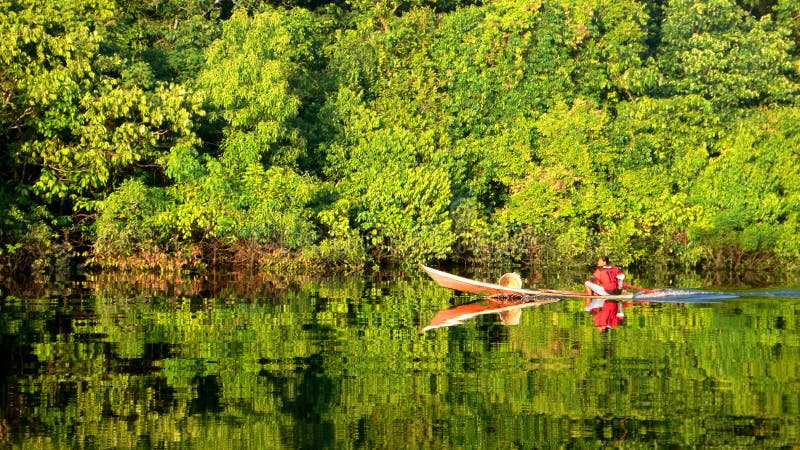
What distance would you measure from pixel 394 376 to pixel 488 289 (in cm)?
839

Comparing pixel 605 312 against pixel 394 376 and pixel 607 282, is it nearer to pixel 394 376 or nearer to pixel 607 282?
pixel 607 282

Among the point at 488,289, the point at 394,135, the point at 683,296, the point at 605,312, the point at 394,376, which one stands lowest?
the point at 394,376

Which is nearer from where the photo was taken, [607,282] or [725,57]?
[607,282]

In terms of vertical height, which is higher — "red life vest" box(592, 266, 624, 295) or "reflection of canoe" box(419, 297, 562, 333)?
"red life vest" box(592, 266, 624, 295)

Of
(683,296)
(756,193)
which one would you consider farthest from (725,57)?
(683,296)

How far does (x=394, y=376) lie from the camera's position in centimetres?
1304

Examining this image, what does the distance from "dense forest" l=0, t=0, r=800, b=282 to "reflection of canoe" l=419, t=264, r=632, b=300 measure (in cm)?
577

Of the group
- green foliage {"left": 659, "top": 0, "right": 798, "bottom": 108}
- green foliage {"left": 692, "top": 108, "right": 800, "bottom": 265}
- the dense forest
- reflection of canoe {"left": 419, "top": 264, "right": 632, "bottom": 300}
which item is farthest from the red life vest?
green foliage {"left": 659, "top": 0, "right": 798, "bottom": 108}

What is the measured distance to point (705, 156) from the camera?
29.8m

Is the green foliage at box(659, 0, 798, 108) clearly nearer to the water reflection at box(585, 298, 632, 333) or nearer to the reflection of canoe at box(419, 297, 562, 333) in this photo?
the water reflection at box(585, 298, 632, 333)

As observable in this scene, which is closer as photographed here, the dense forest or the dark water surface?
the dark water surface

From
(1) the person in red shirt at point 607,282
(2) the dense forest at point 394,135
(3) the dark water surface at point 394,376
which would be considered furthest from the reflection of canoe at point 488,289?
(2) the dense forest at point 394,135

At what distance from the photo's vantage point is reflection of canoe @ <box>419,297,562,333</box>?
1795cm

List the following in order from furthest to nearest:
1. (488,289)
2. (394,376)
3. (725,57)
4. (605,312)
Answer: (725,57)
(488,289)
(605,312)
(394,376)
